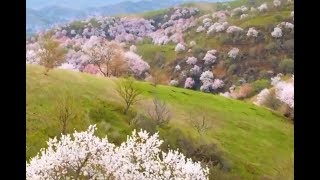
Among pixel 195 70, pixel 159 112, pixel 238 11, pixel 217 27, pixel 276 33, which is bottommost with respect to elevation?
pixel 159 112

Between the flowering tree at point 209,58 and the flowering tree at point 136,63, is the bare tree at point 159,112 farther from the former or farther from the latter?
the flowering tree at point 209,58

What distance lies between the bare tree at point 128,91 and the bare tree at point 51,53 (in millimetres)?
1150

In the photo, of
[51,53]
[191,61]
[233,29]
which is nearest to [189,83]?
[191,61]

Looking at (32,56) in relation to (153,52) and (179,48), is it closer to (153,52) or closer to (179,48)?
(153,52)

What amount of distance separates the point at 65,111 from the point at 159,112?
4.91 feet

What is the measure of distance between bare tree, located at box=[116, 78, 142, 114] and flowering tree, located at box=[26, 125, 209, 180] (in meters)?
0.64

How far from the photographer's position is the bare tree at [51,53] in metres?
7.73

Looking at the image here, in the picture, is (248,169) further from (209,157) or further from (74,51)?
(74,51)

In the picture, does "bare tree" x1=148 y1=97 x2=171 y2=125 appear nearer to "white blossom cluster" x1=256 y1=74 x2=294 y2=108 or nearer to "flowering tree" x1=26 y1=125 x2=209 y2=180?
"flowering tree" x1=26 y1=125 x2=209 y2=180

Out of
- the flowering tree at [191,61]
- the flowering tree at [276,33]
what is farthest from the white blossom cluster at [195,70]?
the flowering tree at [276,33]

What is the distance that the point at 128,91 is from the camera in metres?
7.70
